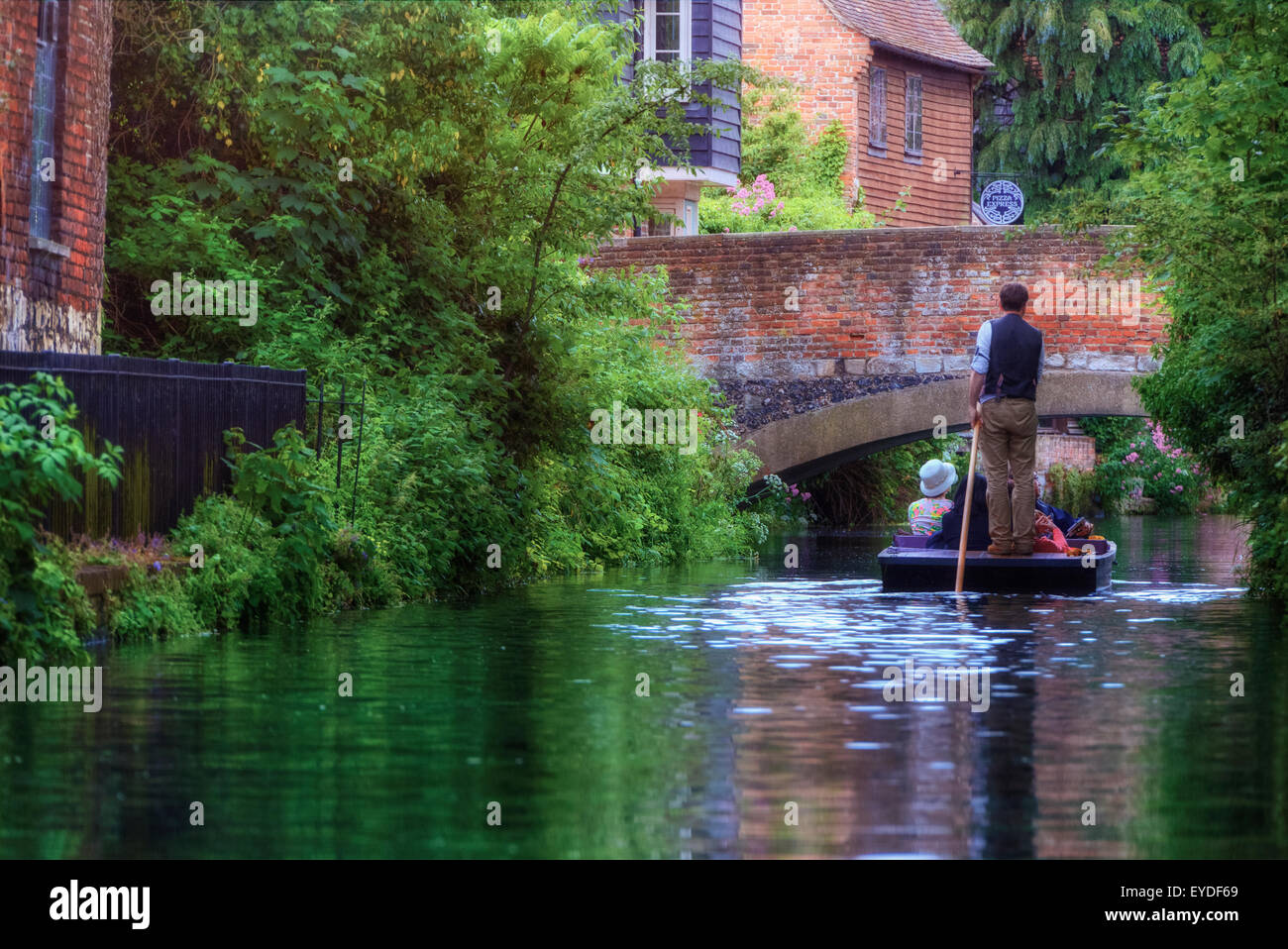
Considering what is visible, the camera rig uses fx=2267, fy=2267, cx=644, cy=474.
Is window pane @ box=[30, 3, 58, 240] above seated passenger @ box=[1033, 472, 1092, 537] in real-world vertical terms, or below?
above

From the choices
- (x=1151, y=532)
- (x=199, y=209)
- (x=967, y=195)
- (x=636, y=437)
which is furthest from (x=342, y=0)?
(x=967, y=195)

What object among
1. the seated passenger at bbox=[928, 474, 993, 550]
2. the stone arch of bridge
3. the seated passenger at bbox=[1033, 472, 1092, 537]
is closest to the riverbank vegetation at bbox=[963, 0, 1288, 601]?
the seated passenger at bbox=[1033, 472, 1092, 537]

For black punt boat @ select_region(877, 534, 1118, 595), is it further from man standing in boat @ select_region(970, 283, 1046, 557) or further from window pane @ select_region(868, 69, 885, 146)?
window pane @ select_region(868, 69, 885, 146)

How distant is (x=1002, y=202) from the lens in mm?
48750

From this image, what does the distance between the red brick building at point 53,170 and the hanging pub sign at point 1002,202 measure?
33301 mm

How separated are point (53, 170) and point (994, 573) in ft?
25.4

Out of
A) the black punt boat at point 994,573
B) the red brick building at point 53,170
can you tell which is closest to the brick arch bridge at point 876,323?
the black punt boat at point 994,573

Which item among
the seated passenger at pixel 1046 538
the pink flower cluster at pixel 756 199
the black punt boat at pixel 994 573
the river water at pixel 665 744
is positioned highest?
the pink flower cluster at pixel 756 199

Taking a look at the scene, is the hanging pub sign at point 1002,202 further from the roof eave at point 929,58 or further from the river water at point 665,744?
the river water at point 665,744

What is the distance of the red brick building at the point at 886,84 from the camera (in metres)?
41.2

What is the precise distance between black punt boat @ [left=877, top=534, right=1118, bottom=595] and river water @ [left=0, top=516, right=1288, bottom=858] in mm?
2371

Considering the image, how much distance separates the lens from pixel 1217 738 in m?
9.23

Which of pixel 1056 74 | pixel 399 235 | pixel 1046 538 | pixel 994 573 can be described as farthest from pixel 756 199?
pixel 994 573

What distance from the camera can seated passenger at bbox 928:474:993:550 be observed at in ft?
61.1
